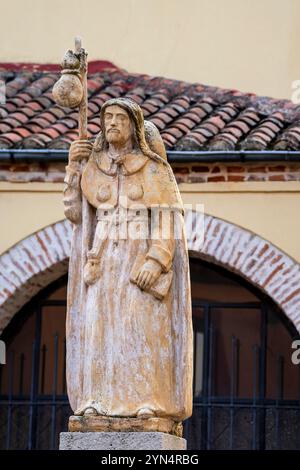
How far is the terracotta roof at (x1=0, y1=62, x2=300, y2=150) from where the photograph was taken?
1795 centimetres

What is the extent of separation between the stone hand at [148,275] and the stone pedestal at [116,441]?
2.81 feet

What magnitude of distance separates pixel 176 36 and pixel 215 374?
3646 millimetres

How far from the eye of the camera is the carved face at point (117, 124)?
40.3 feet

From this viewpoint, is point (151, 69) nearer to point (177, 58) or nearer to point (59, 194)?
point (177, 58)

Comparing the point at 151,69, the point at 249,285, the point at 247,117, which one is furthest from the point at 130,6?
the point at 249,285

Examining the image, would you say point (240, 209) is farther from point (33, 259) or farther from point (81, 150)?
point (81, 150)

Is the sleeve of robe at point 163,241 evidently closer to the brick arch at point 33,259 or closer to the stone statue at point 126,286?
the stone statue at point 126,286

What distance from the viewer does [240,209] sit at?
17641 mm

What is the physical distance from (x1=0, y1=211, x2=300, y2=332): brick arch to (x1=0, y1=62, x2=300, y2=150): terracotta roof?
0.69 meters

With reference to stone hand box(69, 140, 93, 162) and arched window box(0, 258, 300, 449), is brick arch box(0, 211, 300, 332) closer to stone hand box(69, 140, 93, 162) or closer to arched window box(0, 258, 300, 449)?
arched window box(0, 258, 300, 449)

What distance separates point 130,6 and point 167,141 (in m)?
2.76

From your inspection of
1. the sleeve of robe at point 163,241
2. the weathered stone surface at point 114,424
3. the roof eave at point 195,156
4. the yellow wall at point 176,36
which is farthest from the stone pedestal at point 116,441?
the yellow wall at point 176,36

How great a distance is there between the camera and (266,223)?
17562 mm

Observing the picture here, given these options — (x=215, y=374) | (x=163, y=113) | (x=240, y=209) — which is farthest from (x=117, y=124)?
(x=163, y=113)
